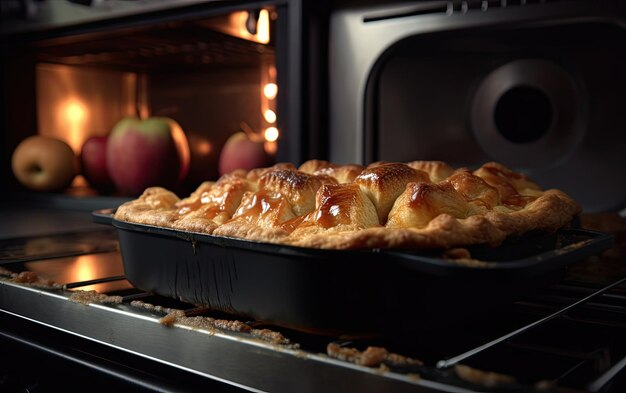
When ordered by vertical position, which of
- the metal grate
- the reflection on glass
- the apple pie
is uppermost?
the apple pie

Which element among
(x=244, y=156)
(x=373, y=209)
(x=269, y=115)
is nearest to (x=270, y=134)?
(x=269, y=115)

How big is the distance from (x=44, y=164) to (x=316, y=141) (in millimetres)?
971

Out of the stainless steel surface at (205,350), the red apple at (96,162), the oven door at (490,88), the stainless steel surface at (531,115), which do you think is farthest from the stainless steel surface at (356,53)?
the red apple at (96,162)

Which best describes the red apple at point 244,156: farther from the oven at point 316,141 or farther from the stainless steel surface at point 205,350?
the stainless steel surface at point 205,350

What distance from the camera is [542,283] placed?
671mm

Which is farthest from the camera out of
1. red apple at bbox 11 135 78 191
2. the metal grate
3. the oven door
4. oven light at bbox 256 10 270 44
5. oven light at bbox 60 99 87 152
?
oven light at bbox 60 99 87 152

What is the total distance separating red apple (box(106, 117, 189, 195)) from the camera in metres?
1.68

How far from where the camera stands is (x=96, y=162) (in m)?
1.88

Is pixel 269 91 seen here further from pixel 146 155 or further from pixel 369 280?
pixel 369 280

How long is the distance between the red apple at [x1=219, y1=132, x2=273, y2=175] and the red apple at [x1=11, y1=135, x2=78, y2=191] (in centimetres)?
56

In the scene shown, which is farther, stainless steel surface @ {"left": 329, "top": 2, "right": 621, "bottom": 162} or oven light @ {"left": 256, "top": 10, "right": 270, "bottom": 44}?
oven light @ {"left": 256, "top": 10, "right": 270, "bottom": 44}

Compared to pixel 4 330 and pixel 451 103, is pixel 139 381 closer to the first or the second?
pixel 4 330

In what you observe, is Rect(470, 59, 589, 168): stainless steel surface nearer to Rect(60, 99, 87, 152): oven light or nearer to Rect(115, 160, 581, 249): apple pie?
Rect(115, 160, 581, 249): apple pie

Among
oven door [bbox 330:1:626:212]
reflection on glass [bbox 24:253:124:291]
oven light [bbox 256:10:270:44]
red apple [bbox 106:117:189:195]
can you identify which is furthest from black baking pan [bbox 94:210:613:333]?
red apple [bbox 106:117:189:195]
